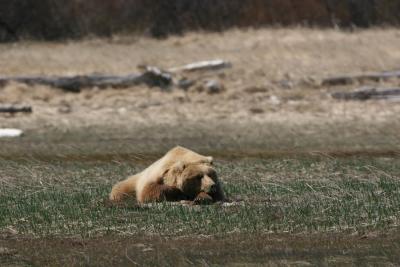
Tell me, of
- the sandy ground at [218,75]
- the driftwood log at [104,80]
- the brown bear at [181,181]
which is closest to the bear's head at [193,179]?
the brown bear at [181,181]

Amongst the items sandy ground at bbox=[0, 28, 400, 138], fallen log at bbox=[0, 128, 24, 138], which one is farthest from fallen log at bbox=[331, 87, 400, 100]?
fallen log at bbox=[0, 128, 24, 138]

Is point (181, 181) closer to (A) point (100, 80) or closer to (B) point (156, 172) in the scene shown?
(B) point (156, 172)

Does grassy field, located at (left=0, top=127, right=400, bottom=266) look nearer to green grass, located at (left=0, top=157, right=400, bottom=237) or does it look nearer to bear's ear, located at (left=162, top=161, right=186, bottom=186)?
green grass, located at (left=0, top=157, right=400, bottom=237)

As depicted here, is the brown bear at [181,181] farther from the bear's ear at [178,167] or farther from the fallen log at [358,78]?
the fallen log at [358,78]

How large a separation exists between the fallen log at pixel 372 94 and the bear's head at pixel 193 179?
13.7 meters

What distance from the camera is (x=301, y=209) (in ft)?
34.2

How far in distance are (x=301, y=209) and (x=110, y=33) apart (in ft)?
74.2

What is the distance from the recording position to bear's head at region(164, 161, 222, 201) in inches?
420

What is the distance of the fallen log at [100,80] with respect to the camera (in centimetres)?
2642

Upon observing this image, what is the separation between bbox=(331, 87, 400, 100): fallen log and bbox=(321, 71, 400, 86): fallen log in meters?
1.67

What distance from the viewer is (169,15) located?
33406mm

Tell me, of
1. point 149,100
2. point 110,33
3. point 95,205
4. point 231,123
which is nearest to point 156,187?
point 95,205

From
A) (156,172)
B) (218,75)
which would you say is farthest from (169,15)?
(156,172)

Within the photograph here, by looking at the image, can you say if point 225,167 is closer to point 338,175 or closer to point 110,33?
point 338,175
